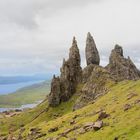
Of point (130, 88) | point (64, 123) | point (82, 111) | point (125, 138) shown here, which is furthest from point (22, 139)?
point (125, 138)

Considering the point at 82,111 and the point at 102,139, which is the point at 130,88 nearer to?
the point at 82,111

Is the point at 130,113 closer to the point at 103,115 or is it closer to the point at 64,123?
the point at 103,115

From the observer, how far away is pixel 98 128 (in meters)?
106

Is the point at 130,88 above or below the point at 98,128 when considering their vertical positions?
above

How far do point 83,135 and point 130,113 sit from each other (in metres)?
15.8

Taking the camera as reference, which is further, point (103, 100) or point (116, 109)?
point (103, 100)

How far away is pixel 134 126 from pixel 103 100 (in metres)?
89.6

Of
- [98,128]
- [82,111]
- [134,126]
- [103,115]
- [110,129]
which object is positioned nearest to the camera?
[134,126]

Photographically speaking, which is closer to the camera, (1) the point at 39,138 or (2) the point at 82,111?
(1) the point at 39,138

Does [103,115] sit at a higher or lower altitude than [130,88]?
lower

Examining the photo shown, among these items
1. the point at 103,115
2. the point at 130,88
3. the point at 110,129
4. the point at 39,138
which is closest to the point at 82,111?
the point at 130,88

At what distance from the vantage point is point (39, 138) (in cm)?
14150

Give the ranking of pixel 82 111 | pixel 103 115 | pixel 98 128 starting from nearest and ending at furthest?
pixel 98 128
pixel 103 115
pixel 82 111

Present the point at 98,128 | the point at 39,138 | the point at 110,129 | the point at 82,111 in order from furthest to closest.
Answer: the point at 82,111
the point at 39,138
the point at 98,128
the point at 110,129
